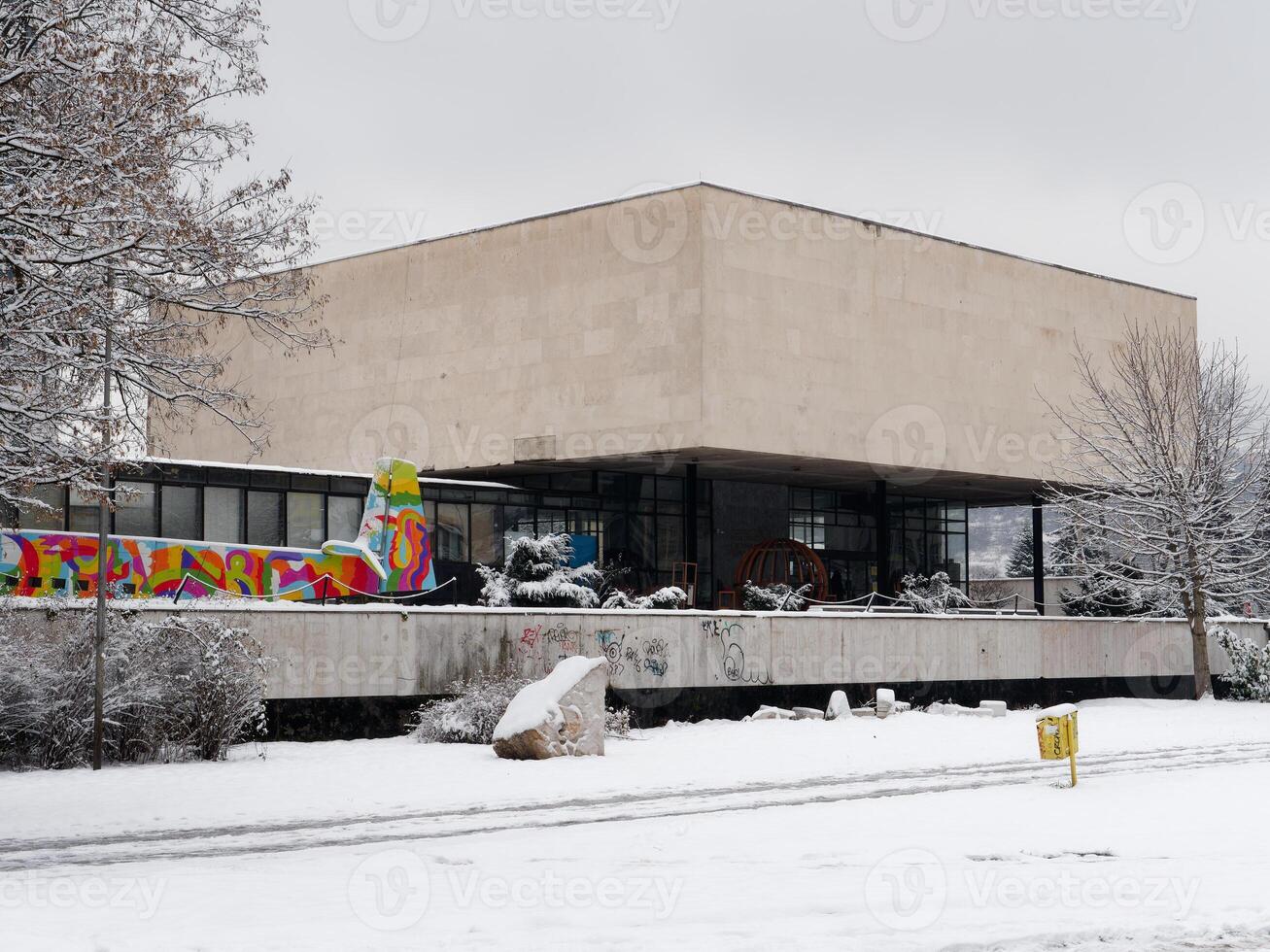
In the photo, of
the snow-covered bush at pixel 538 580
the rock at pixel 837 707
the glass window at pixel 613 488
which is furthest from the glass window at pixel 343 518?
the rock at pixel 837 707

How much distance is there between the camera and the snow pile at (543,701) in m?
22.4

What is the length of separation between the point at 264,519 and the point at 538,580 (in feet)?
21.8

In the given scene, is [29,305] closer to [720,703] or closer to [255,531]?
[720,703]

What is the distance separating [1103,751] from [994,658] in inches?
488

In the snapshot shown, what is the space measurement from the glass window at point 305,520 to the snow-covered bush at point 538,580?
458cm

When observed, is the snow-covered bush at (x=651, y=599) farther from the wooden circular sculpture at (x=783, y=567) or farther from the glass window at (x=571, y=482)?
the glass window at (x=571, y=482)

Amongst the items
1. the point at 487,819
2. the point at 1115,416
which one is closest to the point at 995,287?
the point at 1115,416

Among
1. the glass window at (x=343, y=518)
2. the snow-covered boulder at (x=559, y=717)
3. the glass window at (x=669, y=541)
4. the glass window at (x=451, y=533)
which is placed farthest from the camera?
the glass window at (x=669, y=541)

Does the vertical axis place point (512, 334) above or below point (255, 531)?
above

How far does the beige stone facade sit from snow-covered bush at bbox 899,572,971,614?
348 centimetres

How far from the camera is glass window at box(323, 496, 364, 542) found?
124 feet

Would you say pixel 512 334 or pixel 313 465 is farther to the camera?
pixel 313 465

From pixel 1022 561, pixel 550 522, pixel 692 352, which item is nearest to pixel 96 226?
pixel 692 352

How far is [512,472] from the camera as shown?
4744 cm
